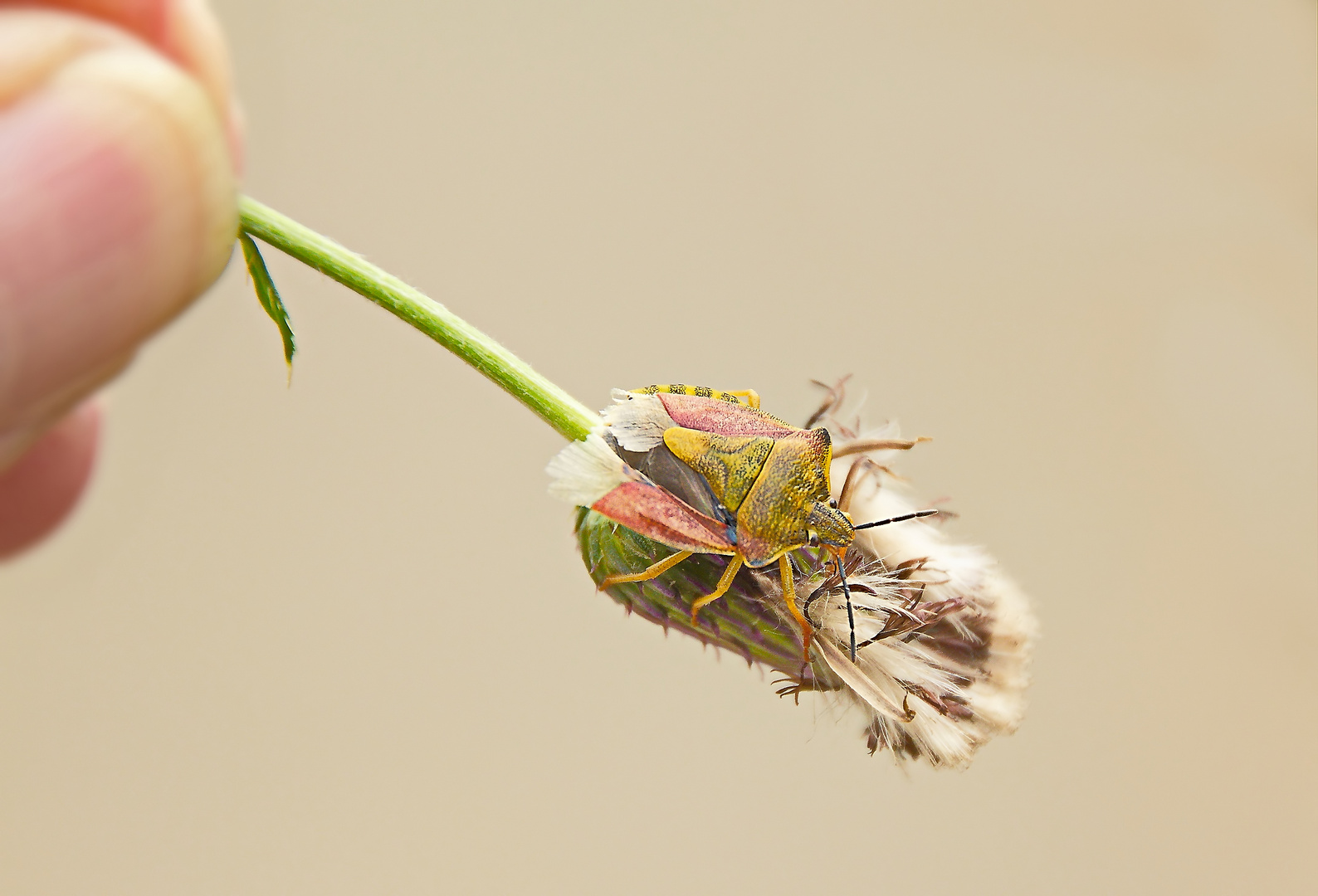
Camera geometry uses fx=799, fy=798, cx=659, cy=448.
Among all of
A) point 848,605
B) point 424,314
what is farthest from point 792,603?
point 424,314

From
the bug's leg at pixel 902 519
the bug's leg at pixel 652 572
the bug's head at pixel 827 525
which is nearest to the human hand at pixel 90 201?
the bug's leg at pixel 652 572

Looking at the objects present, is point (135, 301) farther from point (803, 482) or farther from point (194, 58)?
point (803, 482)

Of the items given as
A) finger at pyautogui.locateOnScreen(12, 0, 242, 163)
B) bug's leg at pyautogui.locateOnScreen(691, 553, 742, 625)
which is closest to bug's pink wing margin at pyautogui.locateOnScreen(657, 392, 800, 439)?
bug's leg at pyautogui.locateOnScreen(691, 553, 742, 625)

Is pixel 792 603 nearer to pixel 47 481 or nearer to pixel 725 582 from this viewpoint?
pixel 725 582

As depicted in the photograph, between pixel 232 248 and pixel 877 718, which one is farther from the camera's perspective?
pixel 877 718

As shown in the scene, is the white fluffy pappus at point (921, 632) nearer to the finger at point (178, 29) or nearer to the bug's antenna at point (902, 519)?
the bug's antenna at point (902, 519)

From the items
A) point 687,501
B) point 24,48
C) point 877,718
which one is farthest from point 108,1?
point 877,718
